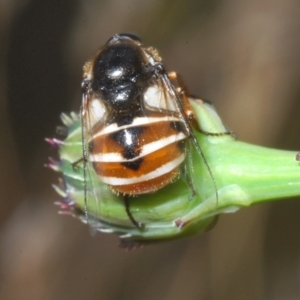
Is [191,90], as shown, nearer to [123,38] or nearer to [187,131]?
[123,38]

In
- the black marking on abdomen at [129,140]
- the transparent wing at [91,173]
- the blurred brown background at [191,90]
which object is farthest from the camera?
the blurred brown background at [191,90]

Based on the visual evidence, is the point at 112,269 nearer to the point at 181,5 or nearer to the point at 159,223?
the point at 181,5

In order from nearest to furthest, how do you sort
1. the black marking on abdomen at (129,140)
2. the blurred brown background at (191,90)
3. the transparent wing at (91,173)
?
the black marking on abdomen at (129,140) < the transparent wing at (91,173) < the blurred brown background at (191,90)

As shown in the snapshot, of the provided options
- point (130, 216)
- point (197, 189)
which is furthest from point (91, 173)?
point (197, 189)

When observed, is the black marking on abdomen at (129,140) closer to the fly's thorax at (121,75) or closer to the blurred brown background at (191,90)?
the fly's thorax at (121,75)

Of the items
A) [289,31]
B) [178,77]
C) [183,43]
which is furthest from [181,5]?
[178,77]

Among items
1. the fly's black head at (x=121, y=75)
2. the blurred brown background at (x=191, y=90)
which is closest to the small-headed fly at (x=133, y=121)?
the fly's black head at (x=121, y=75)

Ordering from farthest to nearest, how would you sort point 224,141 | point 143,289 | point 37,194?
point 37,194 < point 143,289 < point 224,141
